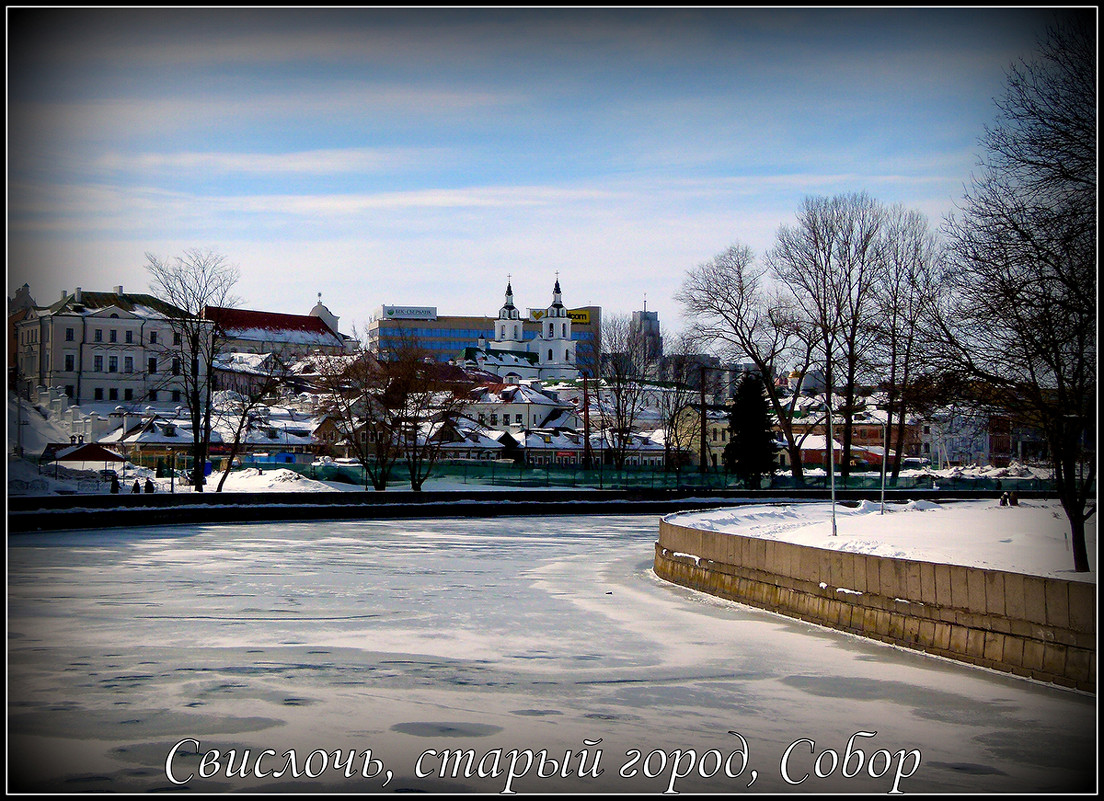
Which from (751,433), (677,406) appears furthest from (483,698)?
(677,406)

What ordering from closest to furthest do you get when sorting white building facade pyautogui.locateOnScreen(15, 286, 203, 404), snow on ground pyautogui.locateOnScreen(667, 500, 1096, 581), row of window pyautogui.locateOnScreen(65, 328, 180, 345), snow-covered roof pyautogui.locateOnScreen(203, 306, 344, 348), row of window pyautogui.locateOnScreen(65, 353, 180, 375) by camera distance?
1. snow on ground pyautogui.locateOnScreen(667, 500, 1096, 581)
2. white building facade pyautogui.locateOnScreen(15, 286, 203, 404)
3. row of window pyautogui.locateOnScreen(65, 328, 180, 345)
4. row of window pyautogui.locateOnScreen(65, 353, 180, 375)
5. snow-covered roof pyautogui.locateOnScreen(203, 306, 344, 348)

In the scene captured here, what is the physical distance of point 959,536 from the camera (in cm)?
1920

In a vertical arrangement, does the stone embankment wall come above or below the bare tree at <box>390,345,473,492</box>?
below

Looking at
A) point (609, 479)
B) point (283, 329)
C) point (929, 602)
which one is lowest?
point (609, 479)

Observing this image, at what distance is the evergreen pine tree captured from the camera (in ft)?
226

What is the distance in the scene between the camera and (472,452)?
101 metres

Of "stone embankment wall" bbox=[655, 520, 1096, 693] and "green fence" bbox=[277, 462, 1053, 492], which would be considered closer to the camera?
"stone embankment wall" bbox=[655, 520, 1096, 693]

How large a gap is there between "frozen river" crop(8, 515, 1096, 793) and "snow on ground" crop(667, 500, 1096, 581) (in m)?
2.13

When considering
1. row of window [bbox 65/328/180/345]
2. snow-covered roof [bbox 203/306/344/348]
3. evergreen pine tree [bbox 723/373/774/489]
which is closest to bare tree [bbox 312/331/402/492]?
evergreen pine tree [bbox 723/373/774/489]

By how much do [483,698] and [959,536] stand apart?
37.2ft

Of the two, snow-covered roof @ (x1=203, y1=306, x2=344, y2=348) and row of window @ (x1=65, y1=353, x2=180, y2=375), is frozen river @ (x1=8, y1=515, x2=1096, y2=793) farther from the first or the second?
snow-covered roof @ (x1=203, y1=306, x2=344, y2=348)

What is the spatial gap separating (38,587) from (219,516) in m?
21.0

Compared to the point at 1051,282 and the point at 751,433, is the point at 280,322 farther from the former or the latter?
the point at 1051,282

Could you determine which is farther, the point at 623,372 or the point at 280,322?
the point at 280,322
